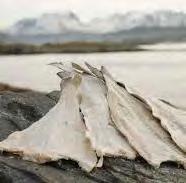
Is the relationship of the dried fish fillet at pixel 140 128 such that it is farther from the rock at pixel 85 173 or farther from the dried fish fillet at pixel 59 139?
the dried fish fillet at pixel 59 139

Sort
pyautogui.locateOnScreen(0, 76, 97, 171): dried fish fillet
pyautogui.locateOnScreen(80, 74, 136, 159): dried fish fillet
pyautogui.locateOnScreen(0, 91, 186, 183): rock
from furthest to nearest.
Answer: pyautogui.locateOnScreen(80, 74, 136, 159): dried fish fillet
pyautogui.locateOnScreen(0, 76, 97, 171): dried fish fillet
pyautogui.locateOnScreen(0, 91, 186, 183): rock

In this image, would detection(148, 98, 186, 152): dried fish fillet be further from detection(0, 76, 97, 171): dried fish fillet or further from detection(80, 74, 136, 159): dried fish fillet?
detection(0, 76, 97, 171): dried fish fillet

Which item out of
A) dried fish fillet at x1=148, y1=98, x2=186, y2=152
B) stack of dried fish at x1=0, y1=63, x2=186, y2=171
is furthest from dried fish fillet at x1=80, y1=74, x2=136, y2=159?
dried fish fillet at x1=148, y1=98, x2=186, y2=152

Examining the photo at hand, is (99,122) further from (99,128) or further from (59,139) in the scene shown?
(59,139)

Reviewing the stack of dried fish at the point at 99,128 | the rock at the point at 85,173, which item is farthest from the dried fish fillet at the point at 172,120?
the rock at the point at 85,173

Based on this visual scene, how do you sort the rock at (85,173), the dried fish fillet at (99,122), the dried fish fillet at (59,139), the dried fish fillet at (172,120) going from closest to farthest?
the rock at (85,173) → the dried fish fillet at (59,139) → the dried fish fillet at (99,122) → the dried fish fillet at (172,120)

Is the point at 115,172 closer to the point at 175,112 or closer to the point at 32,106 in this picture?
the point at 175,112

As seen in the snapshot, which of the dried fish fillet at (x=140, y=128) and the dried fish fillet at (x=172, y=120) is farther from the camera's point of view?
the dried fish fillet at (x=172, y=120)
